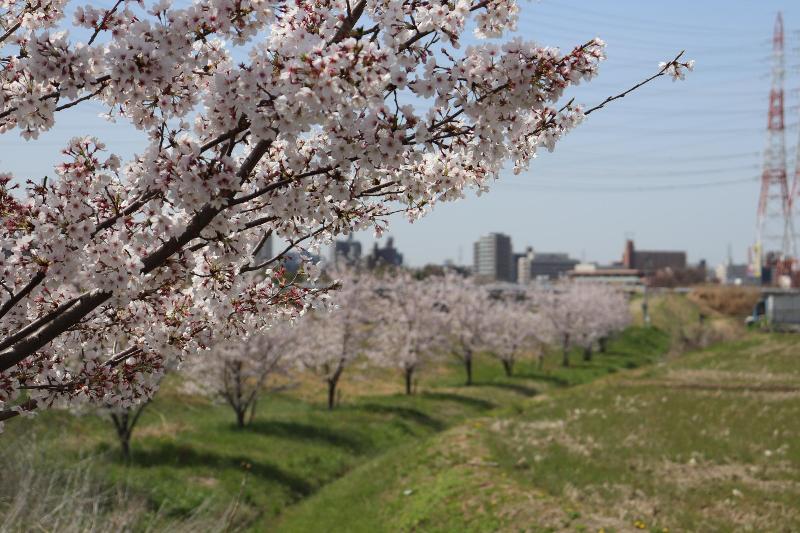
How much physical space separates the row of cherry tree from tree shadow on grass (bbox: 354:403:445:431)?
6.65 ft

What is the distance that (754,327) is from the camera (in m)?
62.8

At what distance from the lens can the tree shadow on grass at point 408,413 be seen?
2915 cm

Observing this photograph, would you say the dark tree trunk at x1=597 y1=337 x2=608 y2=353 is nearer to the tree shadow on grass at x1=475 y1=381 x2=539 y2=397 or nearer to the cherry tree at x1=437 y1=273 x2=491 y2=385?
the cherry tree at x1=437 y1=273 x2=491 y2=385

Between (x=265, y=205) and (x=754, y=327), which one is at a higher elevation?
(x=265, y=205)

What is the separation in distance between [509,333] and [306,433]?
2346 cm

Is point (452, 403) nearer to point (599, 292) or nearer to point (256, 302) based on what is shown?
point (256, 302)

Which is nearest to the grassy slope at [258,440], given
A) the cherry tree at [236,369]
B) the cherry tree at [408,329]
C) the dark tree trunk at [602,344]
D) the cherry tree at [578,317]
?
the cherry tree at [236,369]

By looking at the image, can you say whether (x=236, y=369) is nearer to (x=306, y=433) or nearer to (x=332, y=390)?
(x=306, y=433)

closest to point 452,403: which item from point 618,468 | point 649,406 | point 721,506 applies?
point 649,406

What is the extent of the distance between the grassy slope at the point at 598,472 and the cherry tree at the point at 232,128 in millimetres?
8998

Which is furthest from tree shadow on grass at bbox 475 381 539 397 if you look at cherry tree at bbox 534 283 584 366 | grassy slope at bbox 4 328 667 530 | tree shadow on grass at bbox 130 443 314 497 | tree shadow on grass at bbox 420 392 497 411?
tree shadow on grass at bbox 130 443 314 497

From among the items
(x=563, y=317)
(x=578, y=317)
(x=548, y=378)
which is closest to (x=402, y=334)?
(x=548, y=378)

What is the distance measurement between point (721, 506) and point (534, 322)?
39.6 m

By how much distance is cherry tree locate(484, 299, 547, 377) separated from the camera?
44.3m
